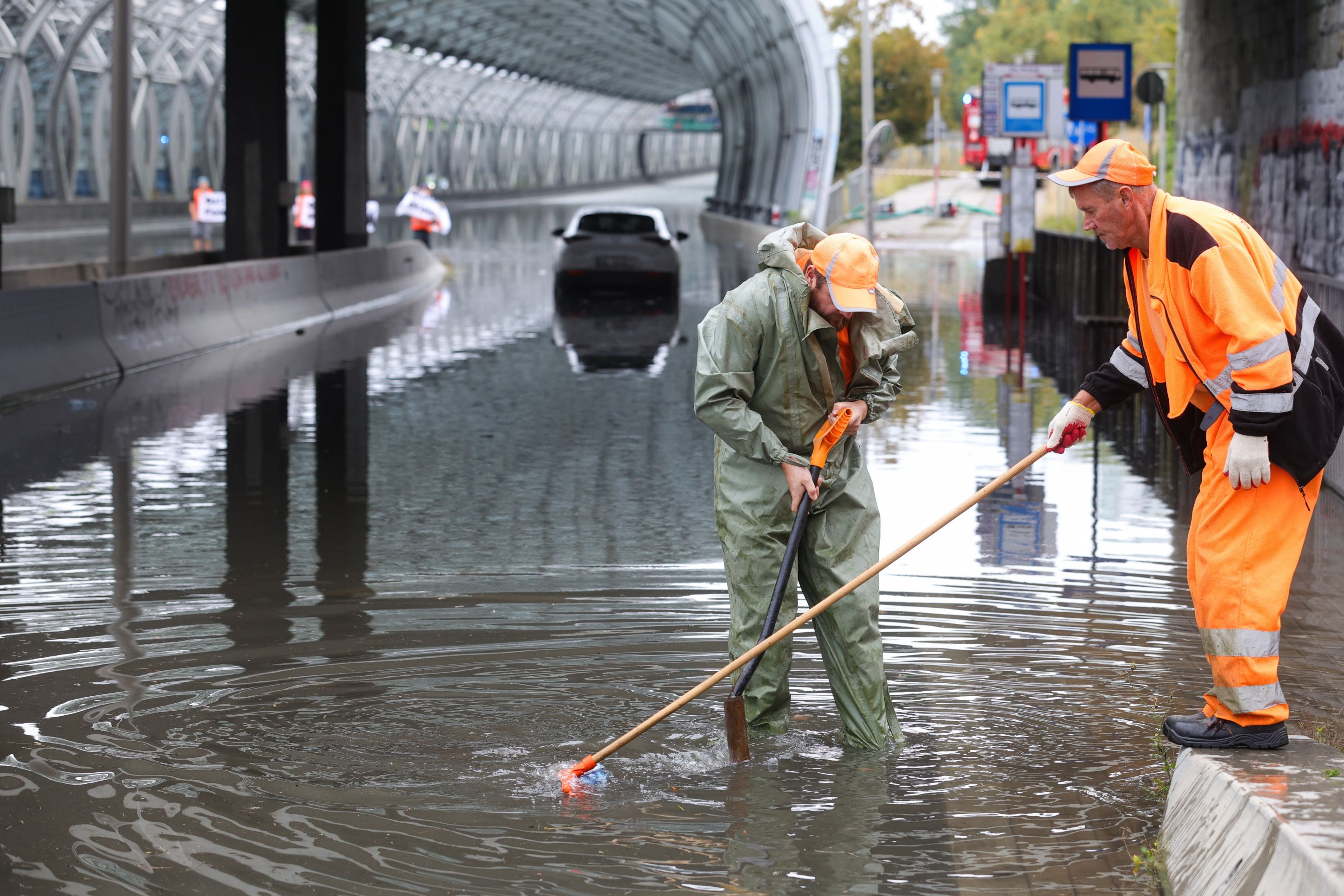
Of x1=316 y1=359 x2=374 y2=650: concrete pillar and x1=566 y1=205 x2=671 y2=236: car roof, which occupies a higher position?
x1=566 y1=205 x2=671 y2=236: car roof

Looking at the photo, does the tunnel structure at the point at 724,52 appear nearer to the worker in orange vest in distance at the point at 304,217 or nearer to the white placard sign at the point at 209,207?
the white placard sign at the point at 209,207

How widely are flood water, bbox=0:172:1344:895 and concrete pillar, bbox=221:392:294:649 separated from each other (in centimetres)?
3

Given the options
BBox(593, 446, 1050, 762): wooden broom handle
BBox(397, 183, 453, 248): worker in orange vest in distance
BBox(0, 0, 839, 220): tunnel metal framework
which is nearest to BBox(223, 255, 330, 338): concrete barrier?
BBox(0, 0, 839, 220): tunnel metal framework

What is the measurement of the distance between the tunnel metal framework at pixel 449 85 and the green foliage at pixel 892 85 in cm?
569

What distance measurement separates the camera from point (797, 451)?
5371 mm

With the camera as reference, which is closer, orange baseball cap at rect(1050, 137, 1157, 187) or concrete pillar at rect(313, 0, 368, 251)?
orange baseball cap at rect(1050, 137, 1157, 187)

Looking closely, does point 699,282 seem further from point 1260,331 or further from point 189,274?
point 1260,331

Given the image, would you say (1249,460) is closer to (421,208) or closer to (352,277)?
(352,277)

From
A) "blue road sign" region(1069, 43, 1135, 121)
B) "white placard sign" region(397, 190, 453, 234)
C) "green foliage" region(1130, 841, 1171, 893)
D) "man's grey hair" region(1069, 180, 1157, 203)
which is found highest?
"blue road sign" region(1069, 43, 1135, 121)

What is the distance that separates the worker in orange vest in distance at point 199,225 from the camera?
37.8 m

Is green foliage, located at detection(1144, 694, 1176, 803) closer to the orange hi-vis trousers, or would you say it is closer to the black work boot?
the black work boot

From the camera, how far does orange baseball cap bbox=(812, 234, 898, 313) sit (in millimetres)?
5004

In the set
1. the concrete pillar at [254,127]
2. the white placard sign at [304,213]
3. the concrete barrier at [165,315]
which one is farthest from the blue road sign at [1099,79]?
the white placard sign at [304,213]

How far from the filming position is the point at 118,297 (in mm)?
15523
